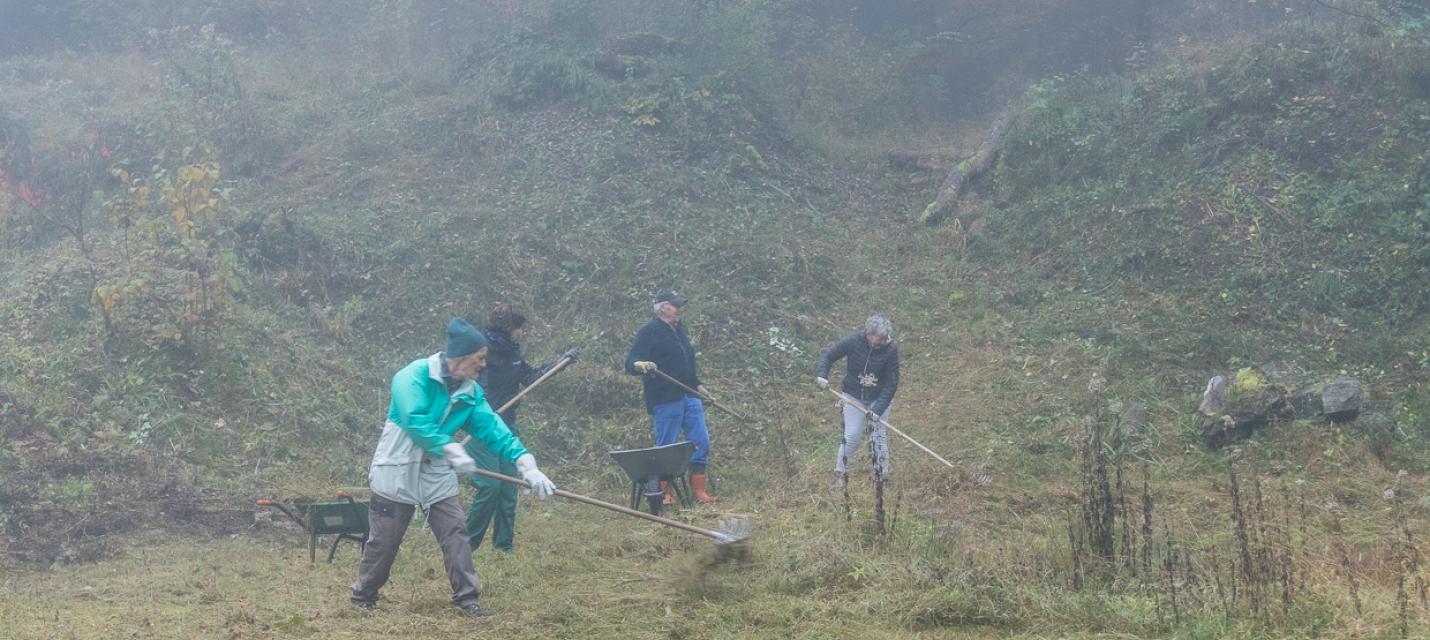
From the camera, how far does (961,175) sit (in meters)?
15.4

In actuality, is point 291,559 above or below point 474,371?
below

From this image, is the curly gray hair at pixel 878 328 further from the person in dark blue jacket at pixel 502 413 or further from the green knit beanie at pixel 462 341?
the green knit beanie at pixel 462 341

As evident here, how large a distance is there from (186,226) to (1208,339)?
10331 mm

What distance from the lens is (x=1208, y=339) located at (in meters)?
10.5

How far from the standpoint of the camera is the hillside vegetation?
5898 millimetres

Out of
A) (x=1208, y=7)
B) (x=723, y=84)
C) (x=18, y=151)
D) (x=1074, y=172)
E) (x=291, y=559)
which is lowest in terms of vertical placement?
(x=291, y=559)

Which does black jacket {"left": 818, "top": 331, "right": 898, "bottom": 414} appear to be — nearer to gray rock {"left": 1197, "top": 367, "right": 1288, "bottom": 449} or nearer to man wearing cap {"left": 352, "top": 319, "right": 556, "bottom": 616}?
gray rock {"left": 1197, "top": 367, "right": 1288, "bottom": 449}

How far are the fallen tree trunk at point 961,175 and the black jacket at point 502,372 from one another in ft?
27.9

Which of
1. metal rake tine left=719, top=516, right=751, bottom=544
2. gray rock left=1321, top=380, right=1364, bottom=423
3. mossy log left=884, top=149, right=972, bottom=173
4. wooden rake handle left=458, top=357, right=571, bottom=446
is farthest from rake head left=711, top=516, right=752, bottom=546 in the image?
mossy log left=884, top=149, right=972, bottom=173

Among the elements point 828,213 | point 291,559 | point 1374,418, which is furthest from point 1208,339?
point 291,559

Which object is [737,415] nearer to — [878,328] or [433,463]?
[878,328]

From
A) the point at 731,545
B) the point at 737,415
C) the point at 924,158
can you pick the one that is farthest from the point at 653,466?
the point at 924,158

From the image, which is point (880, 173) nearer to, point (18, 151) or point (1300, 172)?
point (1300, 172)

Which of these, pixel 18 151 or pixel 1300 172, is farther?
pixel 18 151
